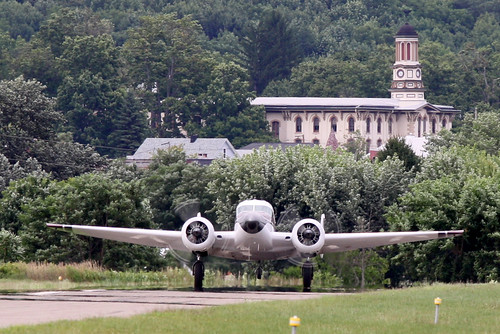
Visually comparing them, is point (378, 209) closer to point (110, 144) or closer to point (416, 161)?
point (416, 161)

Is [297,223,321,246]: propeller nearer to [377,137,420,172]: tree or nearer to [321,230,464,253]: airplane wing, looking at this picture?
[321,230,464,253]: airplane wing

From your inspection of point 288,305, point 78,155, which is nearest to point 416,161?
point 78,155

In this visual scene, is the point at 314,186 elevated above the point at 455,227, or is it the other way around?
the point at 314,186

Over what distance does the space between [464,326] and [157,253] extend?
120ft

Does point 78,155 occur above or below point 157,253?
above

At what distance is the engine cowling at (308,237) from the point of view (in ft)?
156

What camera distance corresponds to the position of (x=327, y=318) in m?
34.6

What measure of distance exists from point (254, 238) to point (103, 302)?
10.2 m

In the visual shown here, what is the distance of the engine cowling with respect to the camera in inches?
1868

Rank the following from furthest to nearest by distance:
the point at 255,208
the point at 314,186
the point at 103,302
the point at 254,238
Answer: the point at 314,186, the point at 255,208, the point at 254,238, the point at 103,302

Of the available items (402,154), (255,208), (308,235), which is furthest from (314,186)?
(308,235)

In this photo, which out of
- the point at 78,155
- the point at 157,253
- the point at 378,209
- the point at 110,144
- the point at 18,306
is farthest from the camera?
the point at 110,144

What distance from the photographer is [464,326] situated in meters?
33.7

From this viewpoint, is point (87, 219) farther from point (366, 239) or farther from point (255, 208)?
point (366, 239)
